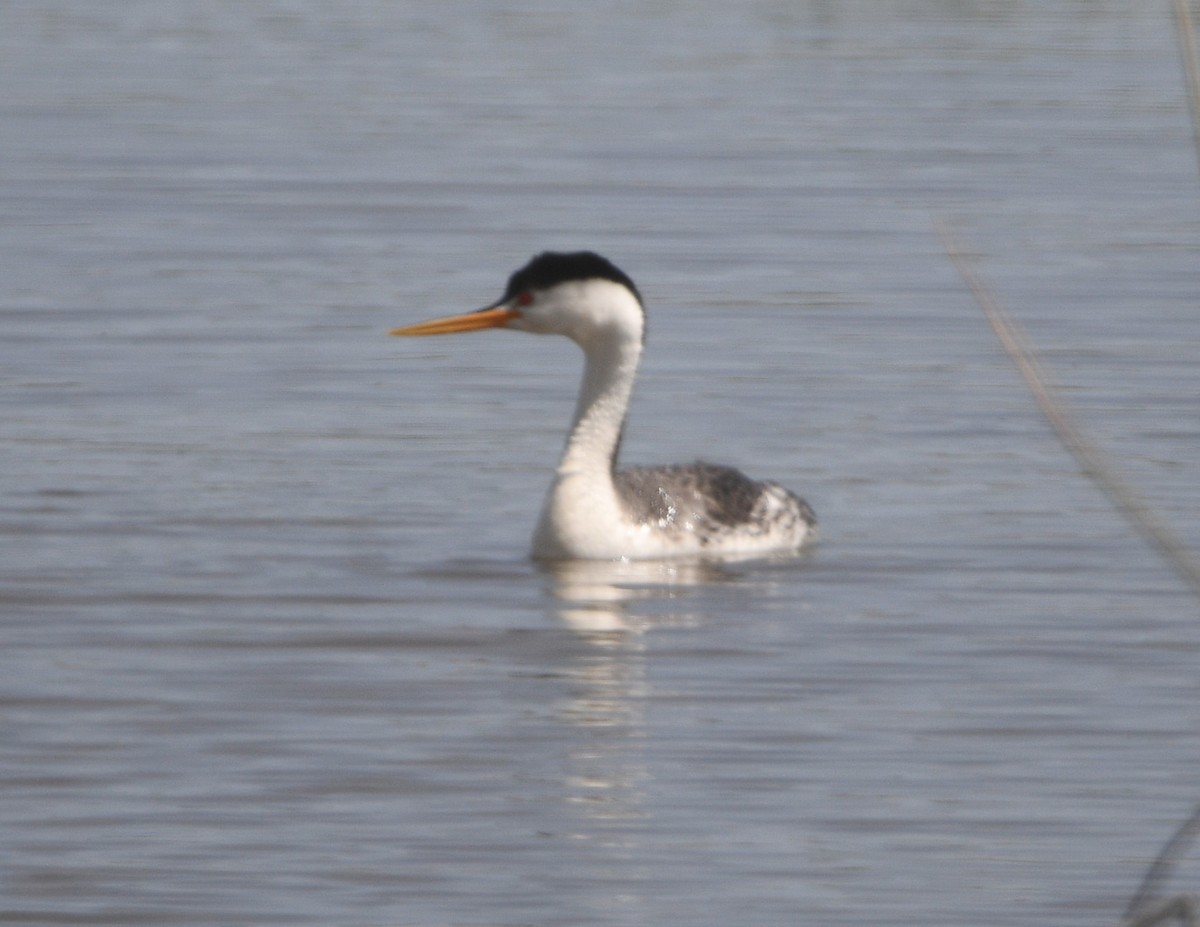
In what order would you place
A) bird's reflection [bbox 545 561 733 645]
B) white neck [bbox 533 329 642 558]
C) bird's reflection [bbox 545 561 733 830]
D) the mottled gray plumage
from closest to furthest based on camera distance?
1. bird's reflection [bbox 545 561 733 830]
2. bird's reflection [bbox 545 561 733 645]
3. white neck [bbox 533 329 642 558]
4. the mottled gray plumage

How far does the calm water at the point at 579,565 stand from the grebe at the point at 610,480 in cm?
18

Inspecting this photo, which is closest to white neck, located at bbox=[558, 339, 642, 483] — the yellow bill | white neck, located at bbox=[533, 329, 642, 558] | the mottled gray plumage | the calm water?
white neck, located at bbox=[533, 329, 642, 558]

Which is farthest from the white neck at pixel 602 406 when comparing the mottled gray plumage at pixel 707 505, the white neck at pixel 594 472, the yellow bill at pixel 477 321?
the yellow bill at pixel 477 321

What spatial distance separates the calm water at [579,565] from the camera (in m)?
7.31

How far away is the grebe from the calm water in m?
0.18

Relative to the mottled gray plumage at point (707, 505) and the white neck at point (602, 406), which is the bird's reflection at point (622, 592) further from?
the white neck at point (602, 406)

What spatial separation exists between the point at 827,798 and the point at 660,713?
1103mm

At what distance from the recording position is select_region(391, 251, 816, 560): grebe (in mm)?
11125

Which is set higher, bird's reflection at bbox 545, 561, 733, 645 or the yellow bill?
the yellow bill

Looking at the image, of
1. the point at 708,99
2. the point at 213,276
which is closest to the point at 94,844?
the point at 213,276

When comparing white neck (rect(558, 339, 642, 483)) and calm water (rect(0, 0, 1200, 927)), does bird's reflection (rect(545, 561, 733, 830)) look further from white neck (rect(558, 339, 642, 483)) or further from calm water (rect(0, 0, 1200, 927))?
white neck (rect(558, 339, 642, 483))

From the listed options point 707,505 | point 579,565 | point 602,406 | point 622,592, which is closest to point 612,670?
point 622,592

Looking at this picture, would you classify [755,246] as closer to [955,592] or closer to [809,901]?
[955,592]

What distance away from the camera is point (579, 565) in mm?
11133
